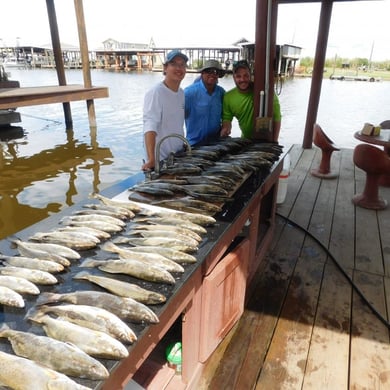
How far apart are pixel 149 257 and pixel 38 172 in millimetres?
9421

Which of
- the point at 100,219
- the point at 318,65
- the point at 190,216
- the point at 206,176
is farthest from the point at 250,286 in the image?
Answer: the point at 318,65

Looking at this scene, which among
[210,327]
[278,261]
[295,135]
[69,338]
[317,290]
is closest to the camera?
[69,338]

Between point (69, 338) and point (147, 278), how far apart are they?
433 millimetres

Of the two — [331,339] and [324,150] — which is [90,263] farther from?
[324,150]

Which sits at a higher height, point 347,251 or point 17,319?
point 17,319

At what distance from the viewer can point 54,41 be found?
38.9 feet

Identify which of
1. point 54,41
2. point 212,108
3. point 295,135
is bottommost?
point 295,135

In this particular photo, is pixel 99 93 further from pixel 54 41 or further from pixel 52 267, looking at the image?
pixel 52 267

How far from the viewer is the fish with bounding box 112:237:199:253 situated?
69.2 inches

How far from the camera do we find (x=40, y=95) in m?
8.78

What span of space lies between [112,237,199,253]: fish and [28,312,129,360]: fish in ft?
2.08

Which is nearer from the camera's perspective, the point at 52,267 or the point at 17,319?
the point at 17,319

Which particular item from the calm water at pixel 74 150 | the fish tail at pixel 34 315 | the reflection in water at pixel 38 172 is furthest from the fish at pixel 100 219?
the calm water at pixel 74 150

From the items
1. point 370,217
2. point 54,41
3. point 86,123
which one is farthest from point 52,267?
point 86,123
